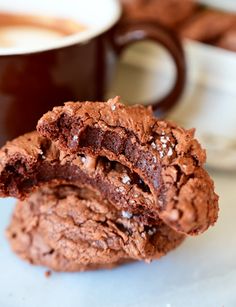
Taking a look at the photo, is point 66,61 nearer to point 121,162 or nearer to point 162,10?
point 121,162

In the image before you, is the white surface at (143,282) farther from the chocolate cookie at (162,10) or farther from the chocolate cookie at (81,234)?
the chocolate cookie at (162,10)

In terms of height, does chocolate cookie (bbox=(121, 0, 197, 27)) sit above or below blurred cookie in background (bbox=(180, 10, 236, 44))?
above

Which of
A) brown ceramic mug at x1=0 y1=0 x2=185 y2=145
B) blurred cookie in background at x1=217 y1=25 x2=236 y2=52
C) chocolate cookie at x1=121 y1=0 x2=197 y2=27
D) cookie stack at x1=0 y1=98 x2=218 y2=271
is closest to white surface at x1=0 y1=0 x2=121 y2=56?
brown ceramic mug at x1=0 y1=0 x2=185 y2=145

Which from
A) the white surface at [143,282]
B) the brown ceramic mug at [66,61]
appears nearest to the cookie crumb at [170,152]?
the white surface at [143,282]

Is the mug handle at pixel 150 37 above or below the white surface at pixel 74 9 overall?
below

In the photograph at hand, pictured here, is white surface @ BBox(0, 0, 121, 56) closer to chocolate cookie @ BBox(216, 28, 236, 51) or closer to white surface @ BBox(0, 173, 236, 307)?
chocolate cookie @ BBox(216, 28, 236, 51)

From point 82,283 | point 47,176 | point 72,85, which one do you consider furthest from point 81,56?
point 82,283

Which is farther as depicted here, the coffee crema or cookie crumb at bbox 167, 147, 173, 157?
the coffee crema

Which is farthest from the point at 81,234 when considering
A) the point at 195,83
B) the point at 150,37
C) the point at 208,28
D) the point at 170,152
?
the point at 208,28
